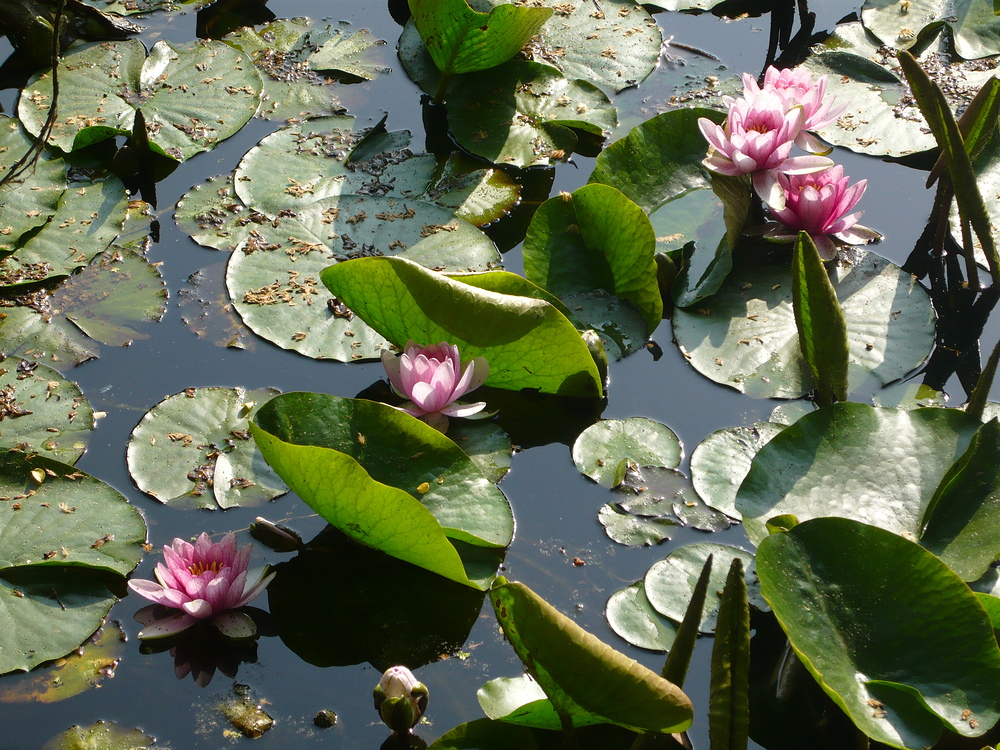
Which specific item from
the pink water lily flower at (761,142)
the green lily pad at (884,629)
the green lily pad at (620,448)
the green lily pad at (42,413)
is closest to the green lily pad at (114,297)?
the green lily pad at (42,413)

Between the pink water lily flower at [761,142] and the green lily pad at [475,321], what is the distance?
881 mm

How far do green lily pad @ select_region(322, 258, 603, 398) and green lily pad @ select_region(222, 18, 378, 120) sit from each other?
151 centimetres

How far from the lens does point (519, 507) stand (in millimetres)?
2113

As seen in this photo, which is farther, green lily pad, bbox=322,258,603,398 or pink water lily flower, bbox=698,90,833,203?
pink water lily flower, bbox=698,90,833,203

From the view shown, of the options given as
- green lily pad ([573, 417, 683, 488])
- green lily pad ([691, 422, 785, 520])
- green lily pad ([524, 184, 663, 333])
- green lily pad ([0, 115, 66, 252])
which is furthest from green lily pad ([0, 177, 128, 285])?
green lily pad ([691, 422, 785, 520])

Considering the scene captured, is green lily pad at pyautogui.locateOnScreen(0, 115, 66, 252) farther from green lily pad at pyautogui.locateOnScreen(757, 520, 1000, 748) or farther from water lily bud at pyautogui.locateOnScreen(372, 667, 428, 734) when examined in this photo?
green lily pad at pyautogui.locateOnScreen(757, 520, 1000, 748)

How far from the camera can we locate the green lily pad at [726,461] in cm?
209

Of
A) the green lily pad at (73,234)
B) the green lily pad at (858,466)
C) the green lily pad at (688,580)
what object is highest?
the green lily pad at (858,466)

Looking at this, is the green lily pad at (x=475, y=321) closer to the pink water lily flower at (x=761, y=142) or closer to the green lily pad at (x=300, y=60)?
the pink water lily flower at (x=761, y=142)

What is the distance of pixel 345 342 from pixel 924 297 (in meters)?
1.76

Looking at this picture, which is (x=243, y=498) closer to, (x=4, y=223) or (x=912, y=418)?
(x=4, y=223)

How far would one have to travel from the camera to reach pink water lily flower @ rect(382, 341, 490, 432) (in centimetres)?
213

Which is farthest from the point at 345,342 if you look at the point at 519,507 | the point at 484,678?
the point at 484,678

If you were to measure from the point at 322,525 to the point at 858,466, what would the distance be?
4.20 feet
